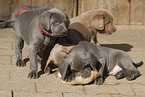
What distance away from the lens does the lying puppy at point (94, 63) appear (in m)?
4.48

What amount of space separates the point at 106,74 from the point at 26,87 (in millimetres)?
1453

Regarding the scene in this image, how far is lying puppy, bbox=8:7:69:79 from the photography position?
468 centimetres

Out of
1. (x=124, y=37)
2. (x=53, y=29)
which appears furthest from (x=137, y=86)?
(x=124, y=37)

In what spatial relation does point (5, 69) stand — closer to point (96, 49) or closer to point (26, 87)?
point (26, 87)

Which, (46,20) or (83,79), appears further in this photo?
(46,20)

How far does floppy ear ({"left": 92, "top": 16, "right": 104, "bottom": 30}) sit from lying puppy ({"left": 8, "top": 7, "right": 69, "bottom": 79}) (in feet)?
4.81

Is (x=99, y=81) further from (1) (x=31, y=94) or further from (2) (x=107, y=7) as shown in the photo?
(2) (x=107, y=7)

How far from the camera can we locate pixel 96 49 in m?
5.00

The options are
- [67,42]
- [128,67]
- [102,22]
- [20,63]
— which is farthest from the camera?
[102,22]

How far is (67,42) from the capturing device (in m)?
5.26

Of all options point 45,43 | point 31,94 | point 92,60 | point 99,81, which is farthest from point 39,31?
point 99,81

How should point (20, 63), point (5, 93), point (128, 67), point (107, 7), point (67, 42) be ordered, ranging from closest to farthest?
1. point (5, 93)
2. point (128, 67)
3. point (67, 42)
4. point (20, 63)
5. point (107, 7)

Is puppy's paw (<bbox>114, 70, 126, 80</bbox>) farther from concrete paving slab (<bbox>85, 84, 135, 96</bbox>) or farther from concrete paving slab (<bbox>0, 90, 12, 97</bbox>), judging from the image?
concrete paving slab (<bbox>0, 90, 12, 97</bbox>)

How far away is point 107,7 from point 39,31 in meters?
4.06
